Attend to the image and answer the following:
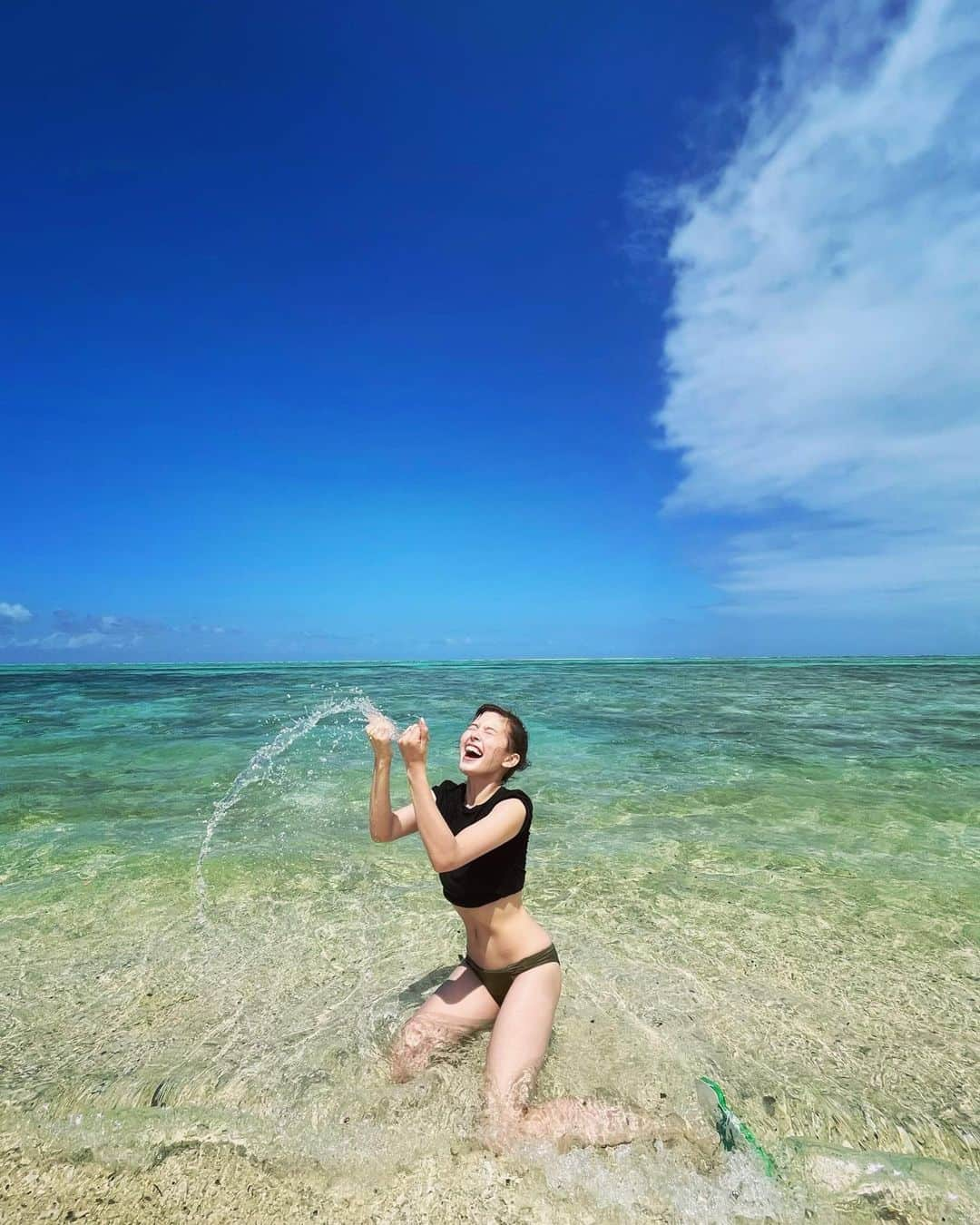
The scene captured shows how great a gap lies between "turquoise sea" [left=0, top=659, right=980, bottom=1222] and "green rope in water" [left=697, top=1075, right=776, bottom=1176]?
6 centimetres

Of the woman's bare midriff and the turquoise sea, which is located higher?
the woman's bare midriff

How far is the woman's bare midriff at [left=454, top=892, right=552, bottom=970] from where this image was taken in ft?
11.0

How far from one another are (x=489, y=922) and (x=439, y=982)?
1.18m

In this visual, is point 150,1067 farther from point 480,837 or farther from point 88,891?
point 88,891

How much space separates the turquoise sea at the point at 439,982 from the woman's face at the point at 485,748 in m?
0.58

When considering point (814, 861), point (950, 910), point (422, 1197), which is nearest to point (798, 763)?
point (814, 861)

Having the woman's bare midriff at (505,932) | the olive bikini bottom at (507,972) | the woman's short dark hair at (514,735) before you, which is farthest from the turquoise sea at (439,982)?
the woman's short dark hair at (514,735)

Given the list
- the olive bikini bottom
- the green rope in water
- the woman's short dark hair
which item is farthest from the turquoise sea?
the woman's short dark hair

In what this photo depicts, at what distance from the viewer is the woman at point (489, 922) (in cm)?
288

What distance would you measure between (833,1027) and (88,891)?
19.2 ft

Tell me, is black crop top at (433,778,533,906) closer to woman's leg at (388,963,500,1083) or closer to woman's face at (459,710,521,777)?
woman's face at (459,710,521,777)

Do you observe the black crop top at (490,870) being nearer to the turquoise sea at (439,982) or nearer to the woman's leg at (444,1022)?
the woman's leg at (444,1022)

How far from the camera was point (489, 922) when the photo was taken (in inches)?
133

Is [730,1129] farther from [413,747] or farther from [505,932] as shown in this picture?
[413,747]
